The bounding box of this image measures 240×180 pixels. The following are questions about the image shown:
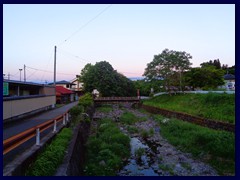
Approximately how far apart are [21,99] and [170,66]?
23212 millimetres

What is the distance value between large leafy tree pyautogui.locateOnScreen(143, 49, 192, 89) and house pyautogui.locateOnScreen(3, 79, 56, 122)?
15.6 m

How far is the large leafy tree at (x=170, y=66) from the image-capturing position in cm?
3309

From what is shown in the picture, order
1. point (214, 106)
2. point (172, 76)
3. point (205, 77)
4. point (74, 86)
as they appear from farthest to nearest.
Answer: point (74, 86)
point (205, 77)
point (172, 76)
point (214, 106)

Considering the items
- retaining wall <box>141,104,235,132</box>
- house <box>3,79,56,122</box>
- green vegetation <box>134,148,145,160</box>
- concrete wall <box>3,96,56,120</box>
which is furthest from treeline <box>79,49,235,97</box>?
green vegetation <box>134,148,145,160</box>

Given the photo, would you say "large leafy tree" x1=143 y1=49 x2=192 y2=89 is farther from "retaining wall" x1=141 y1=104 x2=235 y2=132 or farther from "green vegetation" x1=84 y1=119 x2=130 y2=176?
"green vegetation" x1=84 y1=119 x2=130 y2=176

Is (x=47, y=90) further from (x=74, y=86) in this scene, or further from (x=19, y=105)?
(x=74, y=86)

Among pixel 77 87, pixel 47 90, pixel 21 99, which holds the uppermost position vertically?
pixel 77 87

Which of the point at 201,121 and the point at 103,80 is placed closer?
the point at 201,121

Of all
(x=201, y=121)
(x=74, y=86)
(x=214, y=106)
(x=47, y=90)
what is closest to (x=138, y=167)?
(x=201, y=121)

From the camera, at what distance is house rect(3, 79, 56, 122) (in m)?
13.3

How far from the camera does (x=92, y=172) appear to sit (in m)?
8.96

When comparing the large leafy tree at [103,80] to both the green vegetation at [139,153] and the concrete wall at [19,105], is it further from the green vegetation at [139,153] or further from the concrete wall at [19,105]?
the green vegetation at [139,153]

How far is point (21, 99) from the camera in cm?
1543

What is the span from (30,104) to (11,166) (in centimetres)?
1329
